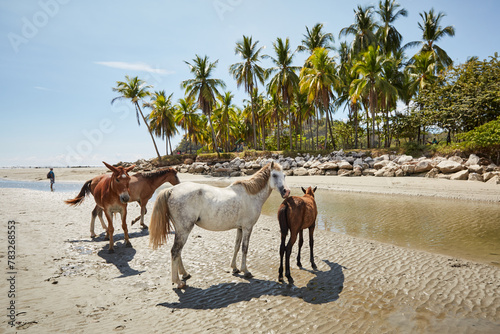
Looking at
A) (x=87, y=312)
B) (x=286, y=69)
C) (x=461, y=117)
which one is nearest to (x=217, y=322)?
(x=87, y=312)

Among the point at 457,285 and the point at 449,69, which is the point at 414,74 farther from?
the point at 457,285

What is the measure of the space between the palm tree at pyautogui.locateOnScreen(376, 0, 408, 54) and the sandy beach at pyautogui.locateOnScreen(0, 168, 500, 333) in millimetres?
40495

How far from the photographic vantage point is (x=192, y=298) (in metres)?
→ 4.30

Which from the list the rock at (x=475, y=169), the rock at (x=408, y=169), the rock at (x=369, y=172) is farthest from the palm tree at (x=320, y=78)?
the rock at (x=475, y=169)

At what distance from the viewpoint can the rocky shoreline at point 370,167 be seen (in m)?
17.7

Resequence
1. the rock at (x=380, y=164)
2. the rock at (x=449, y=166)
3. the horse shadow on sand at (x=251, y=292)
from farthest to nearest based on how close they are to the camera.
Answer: the rock at (x=380, y=164) < the rock at (x=449, y=166) < the horse shadow on sand at (x=251, y=292)

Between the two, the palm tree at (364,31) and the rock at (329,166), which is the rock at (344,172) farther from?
the palm tree at (364,31)

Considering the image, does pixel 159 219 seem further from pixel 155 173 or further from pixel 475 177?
pixel 475 177

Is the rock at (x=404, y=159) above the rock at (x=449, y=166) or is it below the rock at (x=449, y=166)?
above

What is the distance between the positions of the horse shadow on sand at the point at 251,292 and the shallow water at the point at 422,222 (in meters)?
3.98

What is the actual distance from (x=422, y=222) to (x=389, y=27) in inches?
1504

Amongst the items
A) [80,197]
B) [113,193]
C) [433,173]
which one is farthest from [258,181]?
[433,173]

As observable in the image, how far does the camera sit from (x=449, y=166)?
1848 centimetres

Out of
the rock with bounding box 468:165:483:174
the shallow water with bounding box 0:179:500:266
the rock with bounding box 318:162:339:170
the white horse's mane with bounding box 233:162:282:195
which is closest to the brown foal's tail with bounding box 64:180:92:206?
the white horse's mane with bounding box 233:162:282:195
